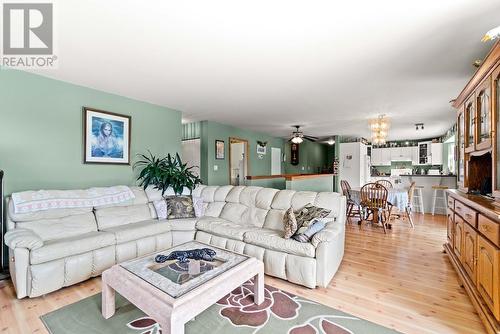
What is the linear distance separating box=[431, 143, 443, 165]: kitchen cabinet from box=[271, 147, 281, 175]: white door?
5323 millimetres

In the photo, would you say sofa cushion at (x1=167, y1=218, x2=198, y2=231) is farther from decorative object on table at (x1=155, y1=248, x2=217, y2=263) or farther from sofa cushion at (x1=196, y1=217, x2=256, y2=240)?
decorative object on table at (x1=155, y1=248, x2=217, y2=263)

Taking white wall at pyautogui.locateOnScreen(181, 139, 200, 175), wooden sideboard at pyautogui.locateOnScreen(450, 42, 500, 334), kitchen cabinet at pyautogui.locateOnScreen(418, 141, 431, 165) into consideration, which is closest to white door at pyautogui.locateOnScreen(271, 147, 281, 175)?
white wall at pyautogui.locateOnScreen(181, 139, 200, 175)

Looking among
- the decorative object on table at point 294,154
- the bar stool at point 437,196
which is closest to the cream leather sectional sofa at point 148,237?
the bar stool at point 437,196

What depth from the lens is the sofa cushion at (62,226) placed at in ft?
7.93

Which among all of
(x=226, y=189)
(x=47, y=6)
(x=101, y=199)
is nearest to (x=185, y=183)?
(x=226, y=189)

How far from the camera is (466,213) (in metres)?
2.22

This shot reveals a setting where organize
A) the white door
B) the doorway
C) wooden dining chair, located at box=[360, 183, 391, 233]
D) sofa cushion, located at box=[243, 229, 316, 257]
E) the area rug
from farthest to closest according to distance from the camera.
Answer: the white door → the doorway → wooden dining chair, located at box=[360, 183, 391, 233] → sofa cushion, located at box=[243, 229, 316, 257] → the area rug

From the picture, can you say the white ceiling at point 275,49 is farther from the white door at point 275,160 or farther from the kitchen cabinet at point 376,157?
the kitchen cabinet at point 376,157

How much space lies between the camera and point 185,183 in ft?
13.0

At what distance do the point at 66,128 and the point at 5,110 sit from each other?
2.03 ft

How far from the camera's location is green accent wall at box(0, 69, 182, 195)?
110 inches

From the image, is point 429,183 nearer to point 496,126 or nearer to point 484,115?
point 484,115

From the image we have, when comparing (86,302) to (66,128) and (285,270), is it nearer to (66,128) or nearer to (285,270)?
(285,270)

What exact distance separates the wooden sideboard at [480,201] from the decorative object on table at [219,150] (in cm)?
458
